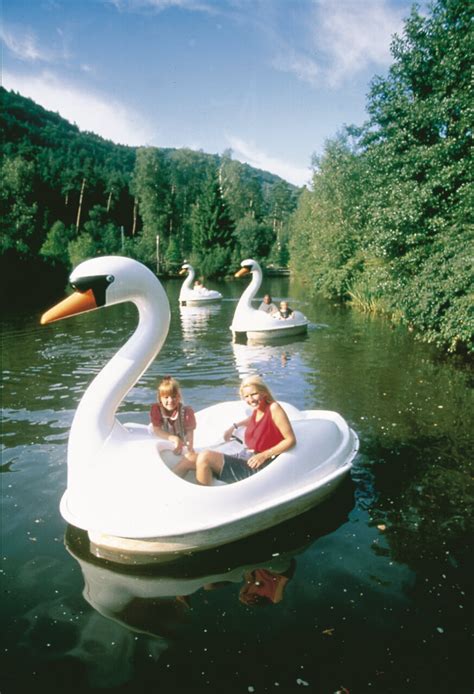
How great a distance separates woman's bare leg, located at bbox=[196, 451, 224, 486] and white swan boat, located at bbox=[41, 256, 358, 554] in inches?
5.2

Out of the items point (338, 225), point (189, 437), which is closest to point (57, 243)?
point (338, 225)

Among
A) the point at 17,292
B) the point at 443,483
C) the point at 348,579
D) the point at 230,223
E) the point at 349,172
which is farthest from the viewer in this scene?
the point at 230,223

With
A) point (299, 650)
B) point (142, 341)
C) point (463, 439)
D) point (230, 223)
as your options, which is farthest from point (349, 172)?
point (230, 223)

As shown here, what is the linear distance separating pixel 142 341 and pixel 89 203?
71.2m

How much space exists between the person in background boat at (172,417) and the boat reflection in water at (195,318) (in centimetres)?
1089

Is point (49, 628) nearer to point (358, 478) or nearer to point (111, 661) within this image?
point (111, 661)

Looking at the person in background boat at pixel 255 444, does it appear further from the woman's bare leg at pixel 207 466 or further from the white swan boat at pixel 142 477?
the white swan boat at pixel 142 477

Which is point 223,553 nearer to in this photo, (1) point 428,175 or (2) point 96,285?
(2) point 96,285

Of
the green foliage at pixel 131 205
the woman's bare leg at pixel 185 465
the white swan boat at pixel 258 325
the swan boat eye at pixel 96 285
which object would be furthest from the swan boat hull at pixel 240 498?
the green foliage at pixel 131 205

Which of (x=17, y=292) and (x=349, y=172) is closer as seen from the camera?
(x=349, y=172)

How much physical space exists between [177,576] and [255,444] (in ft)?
4.27

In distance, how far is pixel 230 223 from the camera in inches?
2222

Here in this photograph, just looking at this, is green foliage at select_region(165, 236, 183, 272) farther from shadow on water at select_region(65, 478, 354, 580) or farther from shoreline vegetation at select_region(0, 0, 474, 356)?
shadow on water at select_region(65, 478, 354, 580)

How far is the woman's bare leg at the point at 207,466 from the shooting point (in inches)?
164
